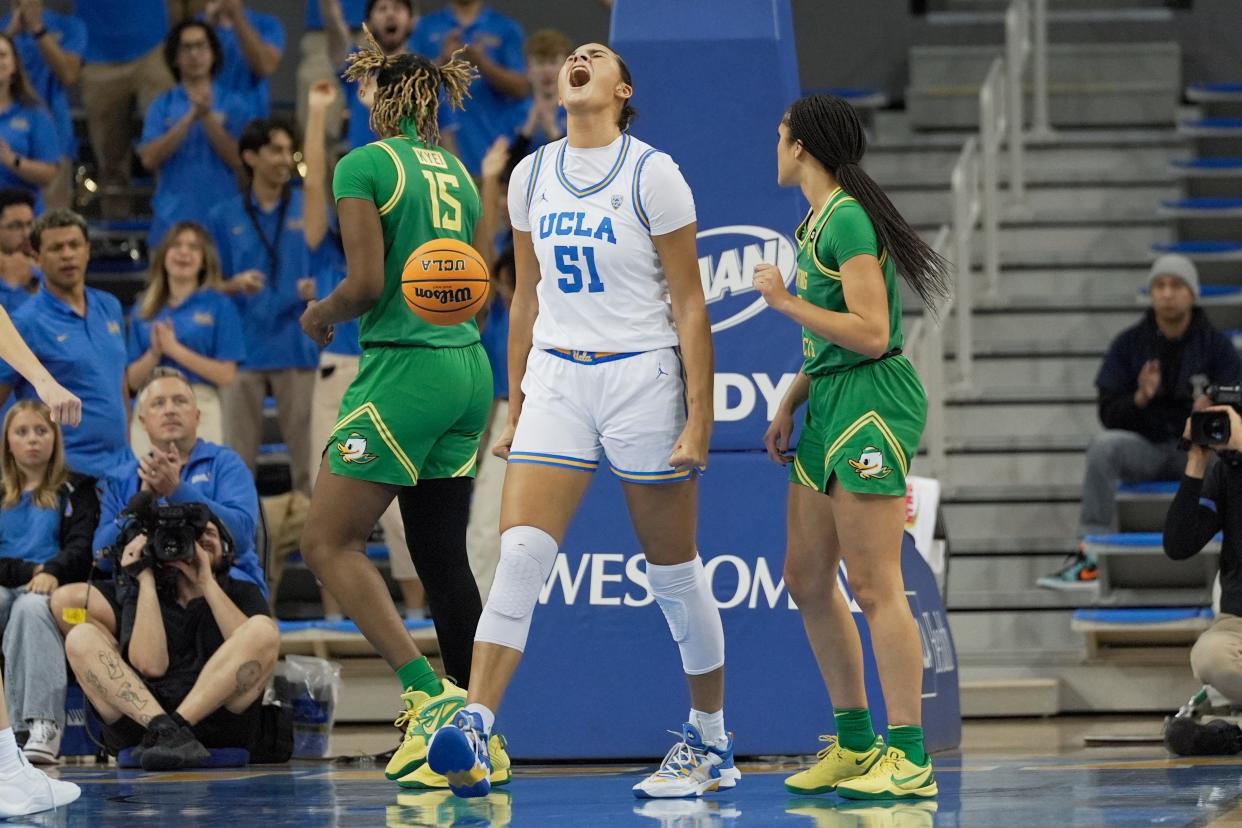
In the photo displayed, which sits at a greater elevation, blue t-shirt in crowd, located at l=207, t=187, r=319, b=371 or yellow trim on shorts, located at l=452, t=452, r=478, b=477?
blue t-shirt in crowd, located at l=207, t=187, r=319, b=371

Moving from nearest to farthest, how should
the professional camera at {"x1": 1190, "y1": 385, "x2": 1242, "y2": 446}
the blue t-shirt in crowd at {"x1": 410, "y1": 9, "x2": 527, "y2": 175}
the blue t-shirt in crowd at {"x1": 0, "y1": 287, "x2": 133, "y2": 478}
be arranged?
the professional camera at {"x1": 1190, "y1": 385, "x2": 1242, "y2": 446} → the blue t-shirt in crowd at {"x1": 0, "y1": 287, "x2": 133, "y2": 478} → the blue t-shirt in crowd at {"x1": 410, "y1": 9, "x2": 527, "y2": 175}

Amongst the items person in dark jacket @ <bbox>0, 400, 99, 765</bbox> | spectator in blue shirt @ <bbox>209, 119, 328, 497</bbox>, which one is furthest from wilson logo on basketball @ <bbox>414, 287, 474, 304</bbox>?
spectator in blue shirt @ <bbox>209, 119, 328, 497</bbox>

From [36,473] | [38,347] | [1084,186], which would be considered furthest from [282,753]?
[1084,186]

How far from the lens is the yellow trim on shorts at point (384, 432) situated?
5.97 metres

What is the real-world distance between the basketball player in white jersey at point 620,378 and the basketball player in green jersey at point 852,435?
308 millimetres

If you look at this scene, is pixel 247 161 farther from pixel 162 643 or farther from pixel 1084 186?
pixel 1084 186

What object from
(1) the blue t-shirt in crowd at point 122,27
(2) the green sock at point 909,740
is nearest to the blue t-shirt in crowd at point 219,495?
(2) the green sock at point 909,740

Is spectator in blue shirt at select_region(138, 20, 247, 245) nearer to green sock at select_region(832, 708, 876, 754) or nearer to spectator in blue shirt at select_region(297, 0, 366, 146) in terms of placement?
spectator in blue shirt at select_region(297, 0, 366, 146)

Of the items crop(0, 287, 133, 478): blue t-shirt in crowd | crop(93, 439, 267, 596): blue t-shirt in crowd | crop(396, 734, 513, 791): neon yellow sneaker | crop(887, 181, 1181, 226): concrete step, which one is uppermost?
crop(887, 181, 1181, 226): concrete step

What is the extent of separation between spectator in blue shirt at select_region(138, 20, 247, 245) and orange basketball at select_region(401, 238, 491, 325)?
19.0 feet

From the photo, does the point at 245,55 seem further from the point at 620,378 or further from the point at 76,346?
the point at 620,378

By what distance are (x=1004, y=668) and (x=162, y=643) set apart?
14.6ft

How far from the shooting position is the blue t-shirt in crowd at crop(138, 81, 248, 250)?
11.6 m

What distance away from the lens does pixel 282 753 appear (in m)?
7.83
